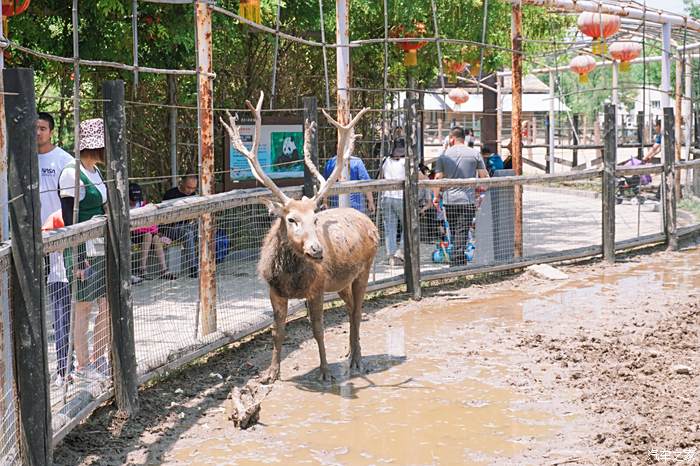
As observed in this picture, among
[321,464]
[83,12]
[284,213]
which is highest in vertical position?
[83,12]

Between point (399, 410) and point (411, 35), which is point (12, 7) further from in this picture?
point (411, 35)

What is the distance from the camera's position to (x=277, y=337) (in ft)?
24.1

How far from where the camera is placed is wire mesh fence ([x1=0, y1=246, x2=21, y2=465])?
4656 millimetres

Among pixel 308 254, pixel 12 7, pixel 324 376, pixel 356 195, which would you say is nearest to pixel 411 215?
pixel 356 195

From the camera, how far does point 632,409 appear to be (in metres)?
6.33

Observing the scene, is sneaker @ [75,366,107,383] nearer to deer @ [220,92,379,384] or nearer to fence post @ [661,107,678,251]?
deer @ [220,92,379,384]

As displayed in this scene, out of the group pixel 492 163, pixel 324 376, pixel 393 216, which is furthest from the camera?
pixel 492 163

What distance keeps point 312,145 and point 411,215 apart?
1838 millimetres

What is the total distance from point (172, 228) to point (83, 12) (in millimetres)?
4331

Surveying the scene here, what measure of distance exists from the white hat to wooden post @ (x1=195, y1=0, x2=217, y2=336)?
1.54 m

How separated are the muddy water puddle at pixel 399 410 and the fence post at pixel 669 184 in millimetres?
5125

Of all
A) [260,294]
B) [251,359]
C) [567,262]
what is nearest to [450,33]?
[567,262]

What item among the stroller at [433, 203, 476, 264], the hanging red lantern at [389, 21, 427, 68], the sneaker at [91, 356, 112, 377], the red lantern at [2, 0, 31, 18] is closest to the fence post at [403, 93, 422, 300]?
the stroller at [433, 203, 476, 264]

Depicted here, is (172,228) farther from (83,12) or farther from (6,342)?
(83,12)
